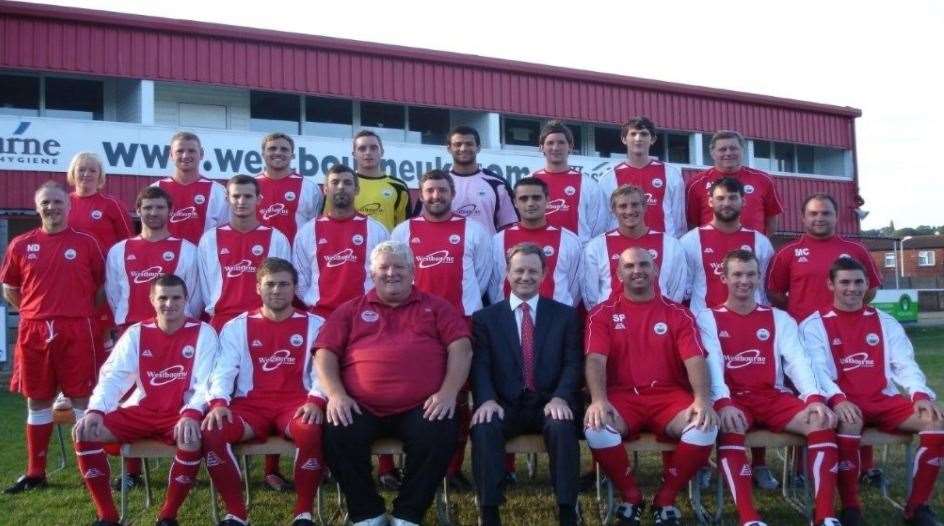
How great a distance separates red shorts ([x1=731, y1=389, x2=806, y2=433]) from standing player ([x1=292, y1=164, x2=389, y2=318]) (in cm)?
237

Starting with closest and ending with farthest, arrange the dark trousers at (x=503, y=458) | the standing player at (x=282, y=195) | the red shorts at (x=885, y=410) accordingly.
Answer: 1. the dark trousers at (x=503, y=458)
2. the red shorts at (x=885, y=410)
3. the standing player at (x=282, y=195)

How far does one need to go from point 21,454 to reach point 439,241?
3969 mm

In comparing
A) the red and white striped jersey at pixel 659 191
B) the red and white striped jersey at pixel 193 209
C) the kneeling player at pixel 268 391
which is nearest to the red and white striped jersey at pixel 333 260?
the kneeling player at pixel 268 391

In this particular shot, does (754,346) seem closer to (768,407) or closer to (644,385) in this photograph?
(768,407)

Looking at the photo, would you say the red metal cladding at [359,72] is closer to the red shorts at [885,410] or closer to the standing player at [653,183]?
the standing player at [653,183]

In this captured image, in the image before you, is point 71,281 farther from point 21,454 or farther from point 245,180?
point 21,454

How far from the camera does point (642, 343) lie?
15.7 ft

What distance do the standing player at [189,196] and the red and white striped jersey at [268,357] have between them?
1354mm

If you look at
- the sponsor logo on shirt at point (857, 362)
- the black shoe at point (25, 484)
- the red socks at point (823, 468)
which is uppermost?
the sponsor logo on shirt at point (857, 362)

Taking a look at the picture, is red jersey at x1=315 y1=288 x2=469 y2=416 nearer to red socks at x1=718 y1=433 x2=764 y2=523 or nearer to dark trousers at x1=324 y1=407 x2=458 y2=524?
dark trousers at x1=324 y1=407 x2=458 y2=524

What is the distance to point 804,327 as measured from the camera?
5.05 m

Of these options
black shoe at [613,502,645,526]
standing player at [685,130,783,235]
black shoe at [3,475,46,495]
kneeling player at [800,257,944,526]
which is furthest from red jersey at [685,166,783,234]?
black shoe at [3,475,46,495]

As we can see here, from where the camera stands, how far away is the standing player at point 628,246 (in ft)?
17.8

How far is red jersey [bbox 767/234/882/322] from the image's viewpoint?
550 cm
